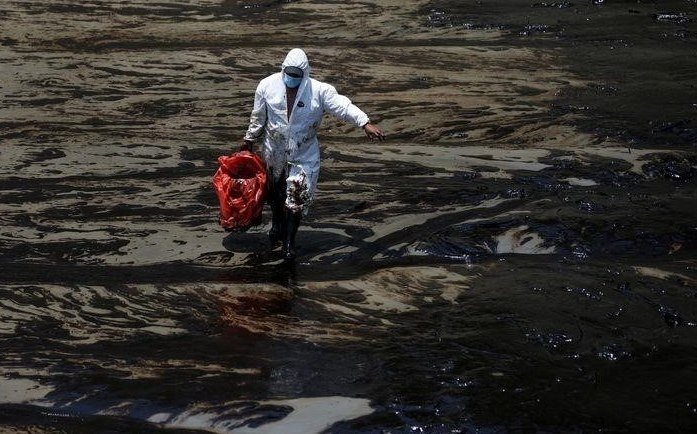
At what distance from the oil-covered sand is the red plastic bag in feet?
1.10

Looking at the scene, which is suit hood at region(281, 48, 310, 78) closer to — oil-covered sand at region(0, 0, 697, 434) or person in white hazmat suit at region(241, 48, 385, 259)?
person in white hazmat suit at region(241, 48, 385, 259)

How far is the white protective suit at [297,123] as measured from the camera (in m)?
7.79

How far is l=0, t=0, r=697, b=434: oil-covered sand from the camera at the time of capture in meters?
5.86

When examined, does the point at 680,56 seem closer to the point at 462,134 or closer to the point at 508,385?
the point at 462,134

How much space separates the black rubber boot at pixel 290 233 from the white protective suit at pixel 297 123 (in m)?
0.08

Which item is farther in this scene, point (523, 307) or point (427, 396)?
point (523, 307)

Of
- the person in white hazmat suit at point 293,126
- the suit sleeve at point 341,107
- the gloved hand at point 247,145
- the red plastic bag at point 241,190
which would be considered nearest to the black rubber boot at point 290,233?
the person in white hazmat suit at point 293,126

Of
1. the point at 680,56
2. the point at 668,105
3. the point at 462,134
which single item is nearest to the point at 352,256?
the point at 462,134

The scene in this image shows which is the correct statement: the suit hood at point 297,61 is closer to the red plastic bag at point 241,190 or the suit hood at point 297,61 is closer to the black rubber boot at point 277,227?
the red plastic bag at point 241,190

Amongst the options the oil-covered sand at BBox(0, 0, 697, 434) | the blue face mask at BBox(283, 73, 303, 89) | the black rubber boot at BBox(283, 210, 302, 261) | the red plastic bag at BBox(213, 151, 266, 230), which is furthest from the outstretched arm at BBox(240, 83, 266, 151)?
the oil-covered sand at BBox(0, 0, 697, 434)

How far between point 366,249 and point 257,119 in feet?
4.38

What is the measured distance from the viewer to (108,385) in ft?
19.5

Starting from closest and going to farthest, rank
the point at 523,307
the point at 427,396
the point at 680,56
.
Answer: the point at 427,396
the point at 523,307
the point at 680,56

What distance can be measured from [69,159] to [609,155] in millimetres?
5370
